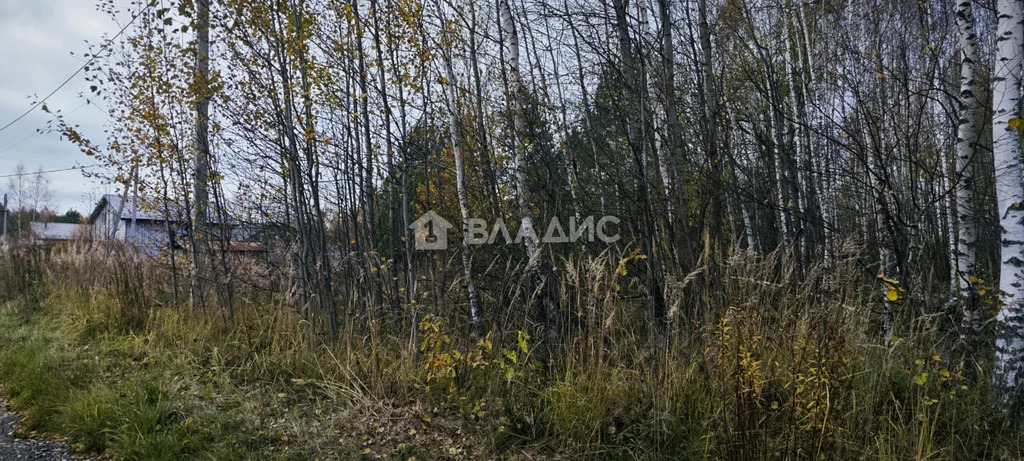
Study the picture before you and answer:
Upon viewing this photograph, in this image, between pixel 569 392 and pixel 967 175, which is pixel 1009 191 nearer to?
pixel 967 175

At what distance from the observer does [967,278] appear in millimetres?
3600

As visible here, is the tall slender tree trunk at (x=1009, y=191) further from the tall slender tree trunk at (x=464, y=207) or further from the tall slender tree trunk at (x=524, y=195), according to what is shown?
the tall slender tree trunk at (x=464, y=207)

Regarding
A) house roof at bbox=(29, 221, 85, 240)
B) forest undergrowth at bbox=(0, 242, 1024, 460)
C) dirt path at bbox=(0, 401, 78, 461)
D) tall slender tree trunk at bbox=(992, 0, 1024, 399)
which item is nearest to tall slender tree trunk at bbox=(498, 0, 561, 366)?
forest undergrowth at bbox=(0, 242, 1024, 460)

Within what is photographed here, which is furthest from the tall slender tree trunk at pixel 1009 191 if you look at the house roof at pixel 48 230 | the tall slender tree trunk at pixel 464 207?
the house roof at pixel 48 230

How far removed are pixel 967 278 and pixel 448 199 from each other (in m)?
5.85

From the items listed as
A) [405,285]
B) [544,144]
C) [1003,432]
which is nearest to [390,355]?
[405,285]

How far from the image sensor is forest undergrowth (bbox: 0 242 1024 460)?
2629mm

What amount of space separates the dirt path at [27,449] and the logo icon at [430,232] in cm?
312

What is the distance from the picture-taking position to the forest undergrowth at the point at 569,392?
8.63 feet

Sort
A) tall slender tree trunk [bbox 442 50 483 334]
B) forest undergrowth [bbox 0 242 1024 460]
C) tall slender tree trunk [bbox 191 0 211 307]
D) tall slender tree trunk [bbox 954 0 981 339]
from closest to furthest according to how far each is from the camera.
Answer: forest undergrowth [bbox 0 242 1024 460] → tall slender tree trunk [bbox 954 0 981 339] → tall slender tree trunk [bbox 442 50 483 334] → tall slender tree trunk [bbox 191 0 211 307]

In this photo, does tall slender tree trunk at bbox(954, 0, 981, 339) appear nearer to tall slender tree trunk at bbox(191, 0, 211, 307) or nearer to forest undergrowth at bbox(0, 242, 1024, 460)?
forest undergrowth at bbox(0, 242, 1024, 460)

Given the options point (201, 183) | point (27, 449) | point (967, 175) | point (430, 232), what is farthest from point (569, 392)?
point (201, 183)

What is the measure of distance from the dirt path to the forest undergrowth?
0.35 ft

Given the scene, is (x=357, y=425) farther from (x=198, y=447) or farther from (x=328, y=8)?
(x=328, y=8)
